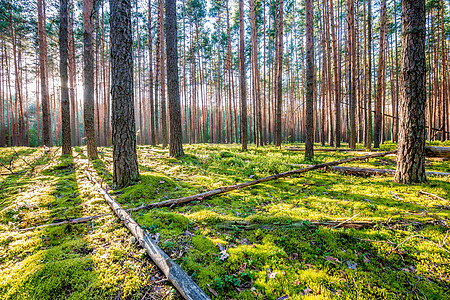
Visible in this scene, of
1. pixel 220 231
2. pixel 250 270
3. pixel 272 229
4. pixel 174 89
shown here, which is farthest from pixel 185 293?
pixel 174 89

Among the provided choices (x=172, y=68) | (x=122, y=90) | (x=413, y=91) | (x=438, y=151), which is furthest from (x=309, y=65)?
(x=122, y=90)

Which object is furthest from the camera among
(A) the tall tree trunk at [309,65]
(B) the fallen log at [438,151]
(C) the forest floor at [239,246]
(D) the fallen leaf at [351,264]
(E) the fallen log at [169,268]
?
(A) the tall tree trunk at [309,65]

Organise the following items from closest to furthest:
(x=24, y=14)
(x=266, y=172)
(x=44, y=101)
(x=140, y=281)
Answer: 1. (x=140, y=281)
2. (x=266, y=172)
3. (x=44, y=101)
4. (x=24, y=14)

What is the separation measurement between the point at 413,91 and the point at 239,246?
5485 millimetres

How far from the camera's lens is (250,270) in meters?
2.10

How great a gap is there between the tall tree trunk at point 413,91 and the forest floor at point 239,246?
0.65 metres

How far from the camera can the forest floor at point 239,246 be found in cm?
183

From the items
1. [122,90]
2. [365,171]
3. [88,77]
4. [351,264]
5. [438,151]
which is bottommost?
[351,264]

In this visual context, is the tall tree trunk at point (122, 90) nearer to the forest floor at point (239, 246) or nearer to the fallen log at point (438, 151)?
the forest floor at point (239, 246)

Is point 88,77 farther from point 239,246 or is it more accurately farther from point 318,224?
point 318,224

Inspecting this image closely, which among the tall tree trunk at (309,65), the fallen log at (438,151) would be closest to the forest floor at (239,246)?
the fallen log at (438,151)

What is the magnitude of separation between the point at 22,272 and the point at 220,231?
7.71 ft

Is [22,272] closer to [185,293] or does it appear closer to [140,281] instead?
[140,281]

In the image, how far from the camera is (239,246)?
2.48m
